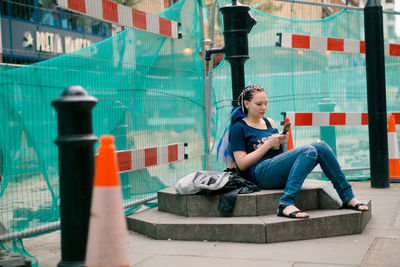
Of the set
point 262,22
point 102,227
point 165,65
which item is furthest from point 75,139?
point 262,22

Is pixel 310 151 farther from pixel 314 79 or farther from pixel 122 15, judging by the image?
pixel 314 79

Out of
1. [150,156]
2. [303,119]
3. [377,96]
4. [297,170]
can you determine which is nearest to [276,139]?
[297,170]

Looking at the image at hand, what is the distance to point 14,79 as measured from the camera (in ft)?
13.2

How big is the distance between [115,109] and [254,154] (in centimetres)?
139

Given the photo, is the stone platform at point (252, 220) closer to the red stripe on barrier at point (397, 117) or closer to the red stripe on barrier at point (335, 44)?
the red stripe on barrier at point (335, 44)

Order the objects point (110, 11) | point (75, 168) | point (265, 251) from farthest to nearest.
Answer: point (110, 11) → point (265, 251) → point (75, 168)

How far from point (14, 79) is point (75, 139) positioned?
6.04 ft

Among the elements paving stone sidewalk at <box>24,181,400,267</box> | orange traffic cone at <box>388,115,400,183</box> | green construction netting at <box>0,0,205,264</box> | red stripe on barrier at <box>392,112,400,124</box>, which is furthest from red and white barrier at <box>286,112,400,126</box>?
paving stone sidewalk at <box>24,181,400,267</box>

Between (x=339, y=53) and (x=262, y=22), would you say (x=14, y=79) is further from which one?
(x=339, y=53)

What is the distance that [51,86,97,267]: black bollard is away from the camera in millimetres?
2439

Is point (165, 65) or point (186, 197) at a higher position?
point (165, 65)

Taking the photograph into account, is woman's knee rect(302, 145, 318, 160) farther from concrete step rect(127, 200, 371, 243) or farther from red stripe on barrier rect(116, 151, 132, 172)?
red stripe on barrier rect(116, 151, 132, 172)

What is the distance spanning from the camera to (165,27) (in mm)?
5906

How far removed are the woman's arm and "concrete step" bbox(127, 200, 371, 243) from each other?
21.0 inches
